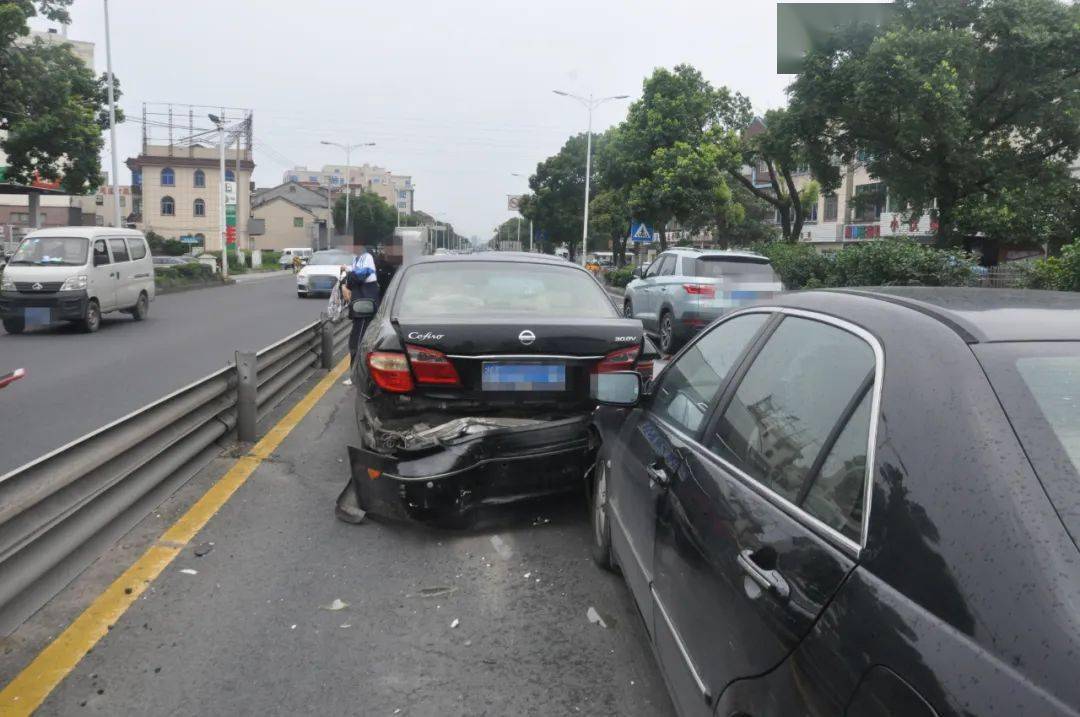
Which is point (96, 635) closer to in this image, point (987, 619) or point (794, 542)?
point (794, 542)

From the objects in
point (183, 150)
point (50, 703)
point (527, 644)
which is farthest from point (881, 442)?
point (183, 150)

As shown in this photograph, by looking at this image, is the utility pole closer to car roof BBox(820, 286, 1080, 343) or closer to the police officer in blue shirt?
the police officer in blue shirt

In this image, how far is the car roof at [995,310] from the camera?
1.82m

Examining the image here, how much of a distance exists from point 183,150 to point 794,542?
80623 millimetres

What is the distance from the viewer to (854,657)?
1498 mm

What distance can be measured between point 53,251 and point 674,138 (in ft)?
73.7

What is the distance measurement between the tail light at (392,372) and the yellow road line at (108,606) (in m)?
1.27

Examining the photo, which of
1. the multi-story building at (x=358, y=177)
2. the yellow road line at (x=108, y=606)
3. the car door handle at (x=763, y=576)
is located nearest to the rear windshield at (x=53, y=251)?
the yellow road line at (x=108, y=606)

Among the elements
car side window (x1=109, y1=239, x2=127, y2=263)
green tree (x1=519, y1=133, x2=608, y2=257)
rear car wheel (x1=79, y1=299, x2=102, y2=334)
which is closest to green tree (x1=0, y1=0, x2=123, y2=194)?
car side window (x1=109, y1=239, x2=127, y2=263)

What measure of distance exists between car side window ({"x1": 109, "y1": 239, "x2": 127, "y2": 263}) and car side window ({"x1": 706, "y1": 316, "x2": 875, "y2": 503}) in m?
16.6

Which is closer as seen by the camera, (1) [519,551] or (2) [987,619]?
(2) [987,619]

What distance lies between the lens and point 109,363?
1162cm

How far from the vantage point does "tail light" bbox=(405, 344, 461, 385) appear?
466 cm

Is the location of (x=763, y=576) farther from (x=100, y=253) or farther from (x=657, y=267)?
(x=100, y=253)
